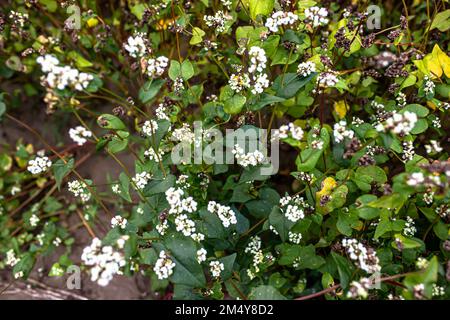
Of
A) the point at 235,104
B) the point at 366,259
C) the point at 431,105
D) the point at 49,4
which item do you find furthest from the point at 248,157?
the point at 49,4

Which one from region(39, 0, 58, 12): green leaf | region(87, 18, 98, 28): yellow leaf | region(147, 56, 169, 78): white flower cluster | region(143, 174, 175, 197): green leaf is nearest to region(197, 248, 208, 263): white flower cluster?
region(143, 174, 175, 197): green leaf

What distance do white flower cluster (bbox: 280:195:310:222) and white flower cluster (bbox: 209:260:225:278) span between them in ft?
0.98

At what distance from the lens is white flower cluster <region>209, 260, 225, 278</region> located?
162cm

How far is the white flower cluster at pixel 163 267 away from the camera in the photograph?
1.43 meters

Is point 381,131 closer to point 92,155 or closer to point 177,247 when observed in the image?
point 177,247

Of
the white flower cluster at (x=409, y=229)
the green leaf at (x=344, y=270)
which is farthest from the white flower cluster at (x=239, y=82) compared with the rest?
the white flower cluster at (x=409, y=229)

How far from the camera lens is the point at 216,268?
162cm

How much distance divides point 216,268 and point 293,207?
355 millimetres

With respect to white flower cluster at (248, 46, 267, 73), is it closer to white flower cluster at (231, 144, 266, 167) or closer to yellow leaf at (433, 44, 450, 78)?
white flower cluster at (231, 144, 266, 167)

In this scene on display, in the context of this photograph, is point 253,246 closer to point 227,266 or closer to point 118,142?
point 227,266

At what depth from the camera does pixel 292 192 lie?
235 centimetres

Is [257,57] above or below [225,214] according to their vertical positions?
above

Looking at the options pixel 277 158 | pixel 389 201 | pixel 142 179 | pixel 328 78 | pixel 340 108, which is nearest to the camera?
pixel 389 201
